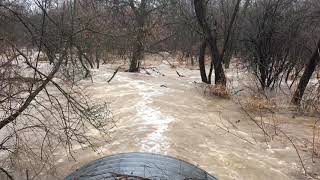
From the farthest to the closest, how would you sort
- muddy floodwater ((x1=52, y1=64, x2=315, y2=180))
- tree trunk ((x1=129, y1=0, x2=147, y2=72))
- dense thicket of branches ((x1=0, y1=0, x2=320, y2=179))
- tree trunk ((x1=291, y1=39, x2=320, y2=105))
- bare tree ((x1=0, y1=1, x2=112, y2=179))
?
1. tree trunk ((x1=129, y1=0, x2=147, y2=72))
2. tree trunk ((x1=291, y1=39, x2=320, y2=105))
3. muddy floodwater ((x1=52, y1=64, x2=315, y2=180))
4. dense thicket of branches ((x1=0, y1=0, x2=320, y2=179))
5. bare tree ((x1=0, y1=1, x2=112, y2=179))

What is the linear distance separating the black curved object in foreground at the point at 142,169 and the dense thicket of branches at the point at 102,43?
1547 millimetres

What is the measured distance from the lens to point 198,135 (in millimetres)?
10492

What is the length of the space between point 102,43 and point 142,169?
46.7 feet

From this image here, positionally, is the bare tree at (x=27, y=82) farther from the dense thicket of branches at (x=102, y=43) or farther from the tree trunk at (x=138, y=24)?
the tree trunk at (x=138, y=24)

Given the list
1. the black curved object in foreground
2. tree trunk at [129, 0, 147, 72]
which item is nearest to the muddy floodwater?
the black curved object in foreground

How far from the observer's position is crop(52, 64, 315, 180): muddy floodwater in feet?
28.9

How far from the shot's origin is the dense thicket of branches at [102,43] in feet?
26.6

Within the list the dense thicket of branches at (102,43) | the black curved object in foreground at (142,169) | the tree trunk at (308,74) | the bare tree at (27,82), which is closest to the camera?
the black curved object in foreground at (142,169)

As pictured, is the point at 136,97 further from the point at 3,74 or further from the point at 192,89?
the point at 3,74

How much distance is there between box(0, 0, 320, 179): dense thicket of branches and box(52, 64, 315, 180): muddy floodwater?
58cm

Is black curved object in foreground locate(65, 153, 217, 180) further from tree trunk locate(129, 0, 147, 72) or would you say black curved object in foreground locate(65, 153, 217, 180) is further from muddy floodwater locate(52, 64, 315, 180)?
tree trunk locate(129, 0, 147, 72)

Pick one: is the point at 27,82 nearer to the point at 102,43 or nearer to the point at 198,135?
the point at 198,135

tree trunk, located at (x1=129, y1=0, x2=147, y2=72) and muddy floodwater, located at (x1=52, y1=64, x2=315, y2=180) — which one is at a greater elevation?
tree trunk, located at (x1=129, y1=0, x2=147, y2=72)

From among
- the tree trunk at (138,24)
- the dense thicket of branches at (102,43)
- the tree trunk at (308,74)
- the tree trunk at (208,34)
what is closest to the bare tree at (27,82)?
the dense thicket of branches at (102,43)
